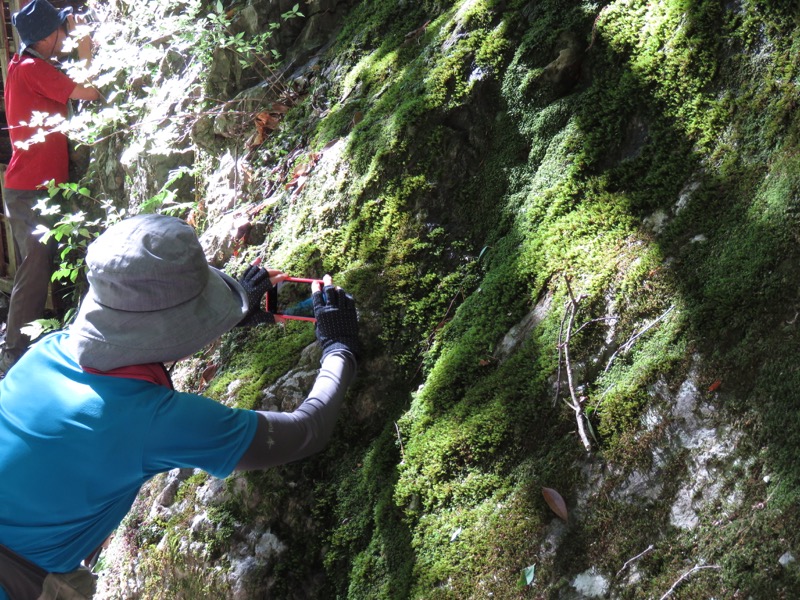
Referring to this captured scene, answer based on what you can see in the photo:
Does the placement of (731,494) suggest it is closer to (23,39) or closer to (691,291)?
(691,291)

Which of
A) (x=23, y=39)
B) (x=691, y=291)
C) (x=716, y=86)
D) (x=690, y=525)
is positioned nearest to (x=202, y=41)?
(x=23, y=39)

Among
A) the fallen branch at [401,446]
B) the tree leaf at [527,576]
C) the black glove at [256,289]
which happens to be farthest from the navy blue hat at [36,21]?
the tree leaf at [527,576]

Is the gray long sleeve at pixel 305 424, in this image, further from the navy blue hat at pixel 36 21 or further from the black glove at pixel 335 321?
the navy blue hat at pixel 36 21

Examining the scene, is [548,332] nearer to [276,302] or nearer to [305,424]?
[305,424]

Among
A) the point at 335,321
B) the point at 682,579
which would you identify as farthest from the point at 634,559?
the point at 335,321

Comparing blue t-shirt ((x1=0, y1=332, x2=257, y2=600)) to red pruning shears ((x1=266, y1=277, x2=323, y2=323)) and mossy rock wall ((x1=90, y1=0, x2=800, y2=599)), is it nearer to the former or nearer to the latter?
mossy rock wall ((x1=90, y1=0, x2=800, y2=599))

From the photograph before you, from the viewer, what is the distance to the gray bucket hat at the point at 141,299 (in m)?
2.32

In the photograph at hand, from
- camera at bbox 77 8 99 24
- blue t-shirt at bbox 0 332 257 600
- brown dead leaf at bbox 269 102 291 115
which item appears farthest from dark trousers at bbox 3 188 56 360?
blue t-shirt at bbox 0 332 257 600

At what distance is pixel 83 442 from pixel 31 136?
21.4 feet

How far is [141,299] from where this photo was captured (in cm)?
232

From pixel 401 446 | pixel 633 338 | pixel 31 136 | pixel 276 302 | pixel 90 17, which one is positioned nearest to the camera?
pixel 633 338

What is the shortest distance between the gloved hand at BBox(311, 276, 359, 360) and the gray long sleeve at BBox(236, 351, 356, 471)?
0.08m

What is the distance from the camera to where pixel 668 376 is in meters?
2.32

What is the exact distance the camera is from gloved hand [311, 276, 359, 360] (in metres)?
3.13
